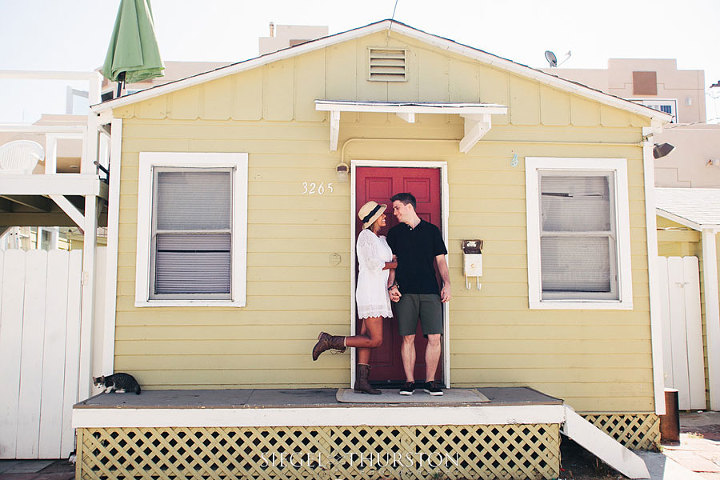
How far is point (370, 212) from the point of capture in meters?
5.08

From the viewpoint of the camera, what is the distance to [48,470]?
16.4 feet

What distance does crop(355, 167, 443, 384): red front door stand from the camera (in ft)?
18.1

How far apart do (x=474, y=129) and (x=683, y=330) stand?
3.86 meters

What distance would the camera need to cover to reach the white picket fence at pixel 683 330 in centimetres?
679

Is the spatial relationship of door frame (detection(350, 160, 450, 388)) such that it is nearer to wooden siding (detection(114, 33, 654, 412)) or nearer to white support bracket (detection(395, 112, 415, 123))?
wooden siding (detection(114, 33, 654, 412))

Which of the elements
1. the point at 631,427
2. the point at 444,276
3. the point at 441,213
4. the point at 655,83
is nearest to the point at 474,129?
the point at 441,213

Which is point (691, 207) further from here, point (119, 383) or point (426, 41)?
point (119, 383)

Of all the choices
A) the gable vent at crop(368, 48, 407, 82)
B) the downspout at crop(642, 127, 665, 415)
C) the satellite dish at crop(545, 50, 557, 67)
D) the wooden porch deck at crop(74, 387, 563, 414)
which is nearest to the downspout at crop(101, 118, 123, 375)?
the wooden porch deck at crop(74, 387, 563, 414)

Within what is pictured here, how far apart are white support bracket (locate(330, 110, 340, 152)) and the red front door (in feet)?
1.20

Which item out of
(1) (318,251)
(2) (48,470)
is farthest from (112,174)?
(2) (48,470)

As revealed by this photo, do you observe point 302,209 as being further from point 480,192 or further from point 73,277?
point 73,277

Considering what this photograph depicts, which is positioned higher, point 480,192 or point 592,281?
point 480,192

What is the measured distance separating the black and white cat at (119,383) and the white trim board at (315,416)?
1.66 ft

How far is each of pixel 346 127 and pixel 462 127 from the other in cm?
114
